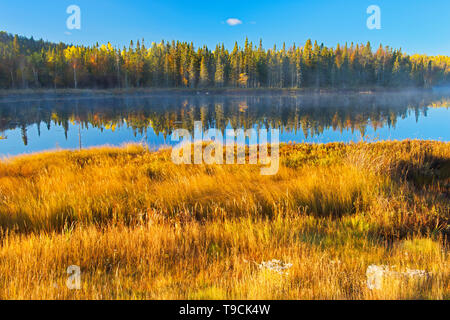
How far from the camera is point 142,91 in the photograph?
73250mm

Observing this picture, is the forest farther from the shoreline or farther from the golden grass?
the golden grass

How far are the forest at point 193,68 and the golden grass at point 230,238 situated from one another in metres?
70.5

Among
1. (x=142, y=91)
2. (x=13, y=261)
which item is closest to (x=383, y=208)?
(x=13, y=261)

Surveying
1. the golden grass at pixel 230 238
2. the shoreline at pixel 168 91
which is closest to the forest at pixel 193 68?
the shoreline at pixel 168 91

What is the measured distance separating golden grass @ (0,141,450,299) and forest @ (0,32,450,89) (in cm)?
7053

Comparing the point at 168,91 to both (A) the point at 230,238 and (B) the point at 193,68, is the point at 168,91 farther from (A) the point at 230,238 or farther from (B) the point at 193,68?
(A) the point at 230,238

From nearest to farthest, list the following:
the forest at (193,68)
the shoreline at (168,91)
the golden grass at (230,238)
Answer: the golden grass at (230,238) → the shoreline at (168,91) → the forest at (193,68)

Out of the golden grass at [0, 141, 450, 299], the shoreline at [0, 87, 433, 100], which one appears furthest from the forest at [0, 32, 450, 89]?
the golden grass at [0, 141, 450, 299]

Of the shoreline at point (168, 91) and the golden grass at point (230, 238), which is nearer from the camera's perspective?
the golden grass at point (230, 238)

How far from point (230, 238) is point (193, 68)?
281 feet

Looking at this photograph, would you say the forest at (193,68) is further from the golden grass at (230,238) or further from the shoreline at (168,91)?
the golden grass at (230,238)

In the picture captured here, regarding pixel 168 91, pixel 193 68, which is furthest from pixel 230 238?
pixel 193 68

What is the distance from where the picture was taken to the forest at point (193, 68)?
68250mm

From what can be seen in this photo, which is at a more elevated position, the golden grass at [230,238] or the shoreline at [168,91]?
the shoreline at [168,91]
